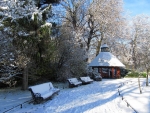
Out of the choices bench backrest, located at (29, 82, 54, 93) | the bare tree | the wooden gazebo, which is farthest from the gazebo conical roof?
bench backrest, located at (29, 82, 54, 93)

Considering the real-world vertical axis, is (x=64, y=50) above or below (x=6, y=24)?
below

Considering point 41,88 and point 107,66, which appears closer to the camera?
point 41,88

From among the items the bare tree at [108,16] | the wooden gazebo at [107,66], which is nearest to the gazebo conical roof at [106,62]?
the wooden gazebo at [107,66]

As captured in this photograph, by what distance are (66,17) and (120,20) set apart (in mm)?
8641

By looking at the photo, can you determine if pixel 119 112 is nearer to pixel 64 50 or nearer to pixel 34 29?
pixel 34 29

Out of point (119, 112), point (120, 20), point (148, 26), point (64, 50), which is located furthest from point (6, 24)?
point (148, 26)

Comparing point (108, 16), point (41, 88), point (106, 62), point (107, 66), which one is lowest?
point (41, 88)

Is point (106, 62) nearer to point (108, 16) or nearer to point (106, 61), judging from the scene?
point (106, 61)

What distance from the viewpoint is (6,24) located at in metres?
13.3

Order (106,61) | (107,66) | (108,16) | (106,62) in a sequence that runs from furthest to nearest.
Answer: (108,16) < (106,61) < (106,62) < (107,66)

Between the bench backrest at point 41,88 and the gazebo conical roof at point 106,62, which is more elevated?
the gazebo conical roof at point 106,62

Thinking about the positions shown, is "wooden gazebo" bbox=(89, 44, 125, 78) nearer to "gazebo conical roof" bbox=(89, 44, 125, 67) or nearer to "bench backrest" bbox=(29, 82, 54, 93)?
"gazebo conical roof" bbox=(89, 44, 125, 67)

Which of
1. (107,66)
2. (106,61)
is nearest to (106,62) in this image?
(106,61)

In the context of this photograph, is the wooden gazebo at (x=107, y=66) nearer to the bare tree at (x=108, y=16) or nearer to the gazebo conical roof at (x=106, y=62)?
the gazebo conical roof at (x=106, y=62)
